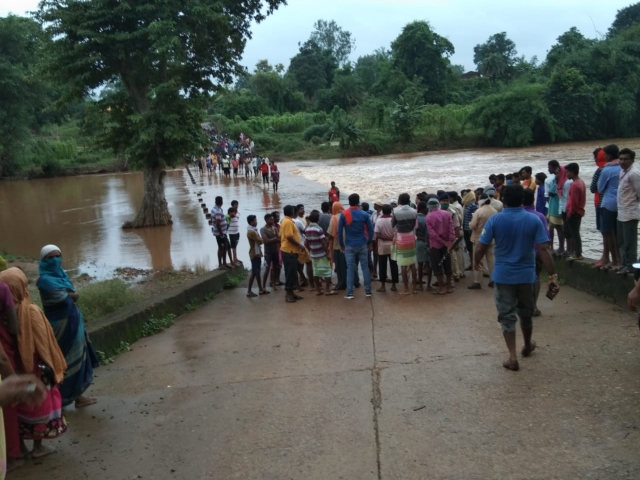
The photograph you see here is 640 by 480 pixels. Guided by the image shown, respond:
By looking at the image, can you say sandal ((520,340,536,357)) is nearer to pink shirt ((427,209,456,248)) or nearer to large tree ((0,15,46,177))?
pink shirt ((427,209,456,248))

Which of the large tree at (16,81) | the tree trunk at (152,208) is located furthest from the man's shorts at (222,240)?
the large tree at (16,81)

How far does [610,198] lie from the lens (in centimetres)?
731

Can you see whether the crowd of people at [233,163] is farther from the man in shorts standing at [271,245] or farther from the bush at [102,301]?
the bush at [102,301]

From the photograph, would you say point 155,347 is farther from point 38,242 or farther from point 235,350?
point 38,242

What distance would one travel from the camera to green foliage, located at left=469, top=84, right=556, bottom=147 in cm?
5078

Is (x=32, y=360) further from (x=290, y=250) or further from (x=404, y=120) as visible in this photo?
(x=404, y=120)

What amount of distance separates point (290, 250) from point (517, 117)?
45.8 m

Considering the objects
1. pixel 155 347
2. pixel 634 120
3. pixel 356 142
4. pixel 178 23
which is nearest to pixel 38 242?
pixel 178 23

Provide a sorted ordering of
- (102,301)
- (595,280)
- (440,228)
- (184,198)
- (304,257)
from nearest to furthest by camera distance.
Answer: (595,280) < (102,301) < (440,228) < (304,257) < (184,198)

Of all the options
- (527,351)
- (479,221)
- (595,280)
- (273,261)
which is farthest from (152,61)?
(527,351)

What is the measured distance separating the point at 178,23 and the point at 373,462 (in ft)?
57.3

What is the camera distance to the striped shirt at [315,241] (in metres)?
9.66

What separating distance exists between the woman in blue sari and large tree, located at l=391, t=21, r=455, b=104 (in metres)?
66.5

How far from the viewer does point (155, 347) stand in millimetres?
7375
